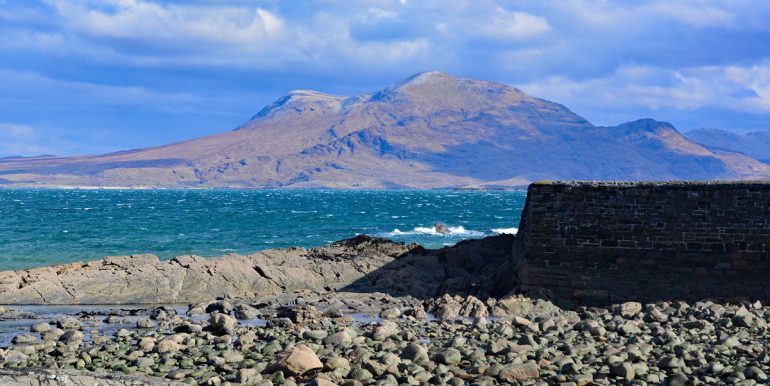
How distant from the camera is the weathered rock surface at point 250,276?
22359 mm

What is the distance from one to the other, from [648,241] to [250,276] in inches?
405

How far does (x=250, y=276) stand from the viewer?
2378cm

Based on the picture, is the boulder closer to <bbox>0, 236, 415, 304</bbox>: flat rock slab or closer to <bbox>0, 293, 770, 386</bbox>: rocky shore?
<bbox>0, 293, 770, 386</bbox>: rocky shore

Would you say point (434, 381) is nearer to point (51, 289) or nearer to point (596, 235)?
point (596, 235)

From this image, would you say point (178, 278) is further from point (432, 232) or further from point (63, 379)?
point (432, 232)

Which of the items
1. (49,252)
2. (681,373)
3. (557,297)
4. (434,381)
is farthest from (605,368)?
(49,252)

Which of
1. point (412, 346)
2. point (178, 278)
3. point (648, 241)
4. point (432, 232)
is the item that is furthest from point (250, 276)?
point (432, 232)

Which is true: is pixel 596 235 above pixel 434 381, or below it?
above

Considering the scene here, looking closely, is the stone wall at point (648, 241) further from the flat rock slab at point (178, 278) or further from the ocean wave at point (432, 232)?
the ocean wave at point (432, 232)

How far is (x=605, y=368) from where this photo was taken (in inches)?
496

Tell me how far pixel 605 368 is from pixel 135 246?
30.3m

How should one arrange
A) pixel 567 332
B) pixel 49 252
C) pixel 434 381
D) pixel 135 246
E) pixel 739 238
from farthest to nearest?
pixel 135 246 < pixel 49 252 < pixel 739 238 < pixel 567 332 < pixel 434 381

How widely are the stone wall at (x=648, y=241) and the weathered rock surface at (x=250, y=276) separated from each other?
2.81m

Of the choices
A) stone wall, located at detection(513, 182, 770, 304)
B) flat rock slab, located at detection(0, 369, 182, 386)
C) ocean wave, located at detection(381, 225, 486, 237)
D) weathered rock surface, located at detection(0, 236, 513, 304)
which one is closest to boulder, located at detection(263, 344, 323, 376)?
flat rock slab, located at detection(0, 369, 182, 386)
